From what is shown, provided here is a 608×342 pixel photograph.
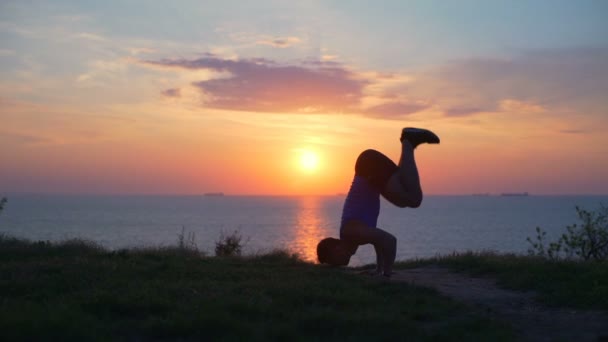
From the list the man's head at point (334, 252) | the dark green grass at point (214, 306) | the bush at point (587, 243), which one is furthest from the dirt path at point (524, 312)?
the bush at point (587, 243)

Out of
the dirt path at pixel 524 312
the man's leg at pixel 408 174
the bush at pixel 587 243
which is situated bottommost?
the dirt path at pixel 524 312

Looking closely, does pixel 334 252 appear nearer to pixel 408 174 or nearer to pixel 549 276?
pixel 408 174

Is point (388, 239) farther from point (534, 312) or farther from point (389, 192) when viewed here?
point (534, 312)

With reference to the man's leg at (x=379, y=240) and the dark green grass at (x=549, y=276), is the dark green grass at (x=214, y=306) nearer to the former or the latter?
the man's leg at (x=379, y=240)

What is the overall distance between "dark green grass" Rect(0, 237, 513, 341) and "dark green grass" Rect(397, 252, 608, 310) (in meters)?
1.86

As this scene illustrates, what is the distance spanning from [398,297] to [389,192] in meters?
2.75

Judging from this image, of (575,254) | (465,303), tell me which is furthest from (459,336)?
(575,254)

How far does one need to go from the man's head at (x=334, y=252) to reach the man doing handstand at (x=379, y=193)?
0.02 metres

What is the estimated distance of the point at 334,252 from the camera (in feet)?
39.3

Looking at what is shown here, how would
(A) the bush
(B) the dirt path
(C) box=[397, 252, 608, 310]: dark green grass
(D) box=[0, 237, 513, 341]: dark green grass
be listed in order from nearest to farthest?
(D) box=[0, 237, 513, 341]: dark green grass < (B) the dirt path < (C) box=[397, 252, 608, 310]: dark green grass < (A) the bush

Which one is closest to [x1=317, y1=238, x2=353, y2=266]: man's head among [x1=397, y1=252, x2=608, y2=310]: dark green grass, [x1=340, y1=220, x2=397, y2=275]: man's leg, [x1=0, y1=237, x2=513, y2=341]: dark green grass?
[x1=340, y1=220, x2=397, y2=275]: man's leg

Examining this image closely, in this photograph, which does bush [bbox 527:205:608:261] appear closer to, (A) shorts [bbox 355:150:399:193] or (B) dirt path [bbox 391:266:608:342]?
(B) dirt path [bbox 391:266:608:342]

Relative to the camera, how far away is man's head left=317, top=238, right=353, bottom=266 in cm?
1191

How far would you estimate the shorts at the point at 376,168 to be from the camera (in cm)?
1129
